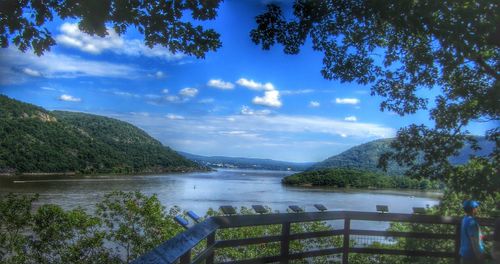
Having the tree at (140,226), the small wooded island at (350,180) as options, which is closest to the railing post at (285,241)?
the tree at (140,226)

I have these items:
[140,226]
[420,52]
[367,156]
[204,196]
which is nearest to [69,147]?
[204,196]

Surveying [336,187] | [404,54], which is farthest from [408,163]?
[336,187]

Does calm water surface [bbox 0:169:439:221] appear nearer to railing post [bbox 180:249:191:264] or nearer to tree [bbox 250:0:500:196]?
tree [bbox 250:0:500:196]

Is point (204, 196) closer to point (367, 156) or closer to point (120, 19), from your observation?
point (120, 19)

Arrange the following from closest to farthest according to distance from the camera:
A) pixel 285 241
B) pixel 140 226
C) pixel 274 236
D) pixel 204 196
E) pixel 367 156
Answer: pixel 274 236
pixel 285 241
pixel 140 226
pixel 204 196
pixel 367 156

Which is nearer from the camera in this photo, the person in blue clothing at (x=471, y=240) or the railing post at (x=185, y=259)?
the railing post at (x=185, y=259)

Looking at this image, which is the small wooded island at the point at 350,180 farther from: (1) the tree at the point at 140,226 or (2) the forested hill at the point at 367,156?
(1) the tree at the point at 140,226

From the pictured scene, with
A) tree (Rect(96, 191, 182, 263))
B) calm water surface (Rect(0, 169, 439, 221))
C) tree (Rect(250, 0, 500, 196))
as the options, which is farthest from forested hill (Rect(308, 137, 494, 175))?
tree (Rect(96, 191, 182, 263))
